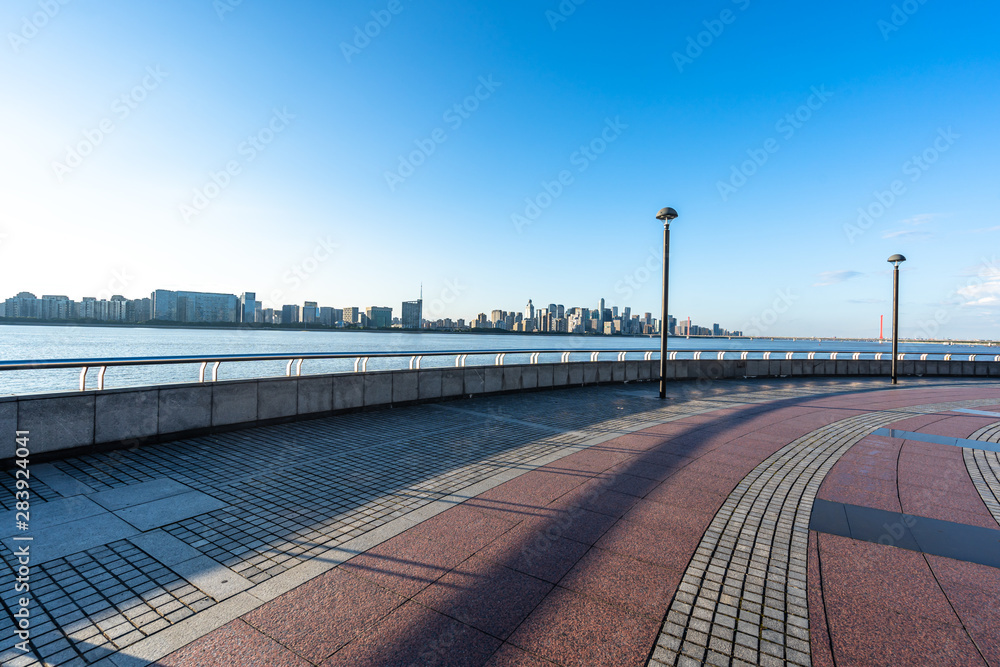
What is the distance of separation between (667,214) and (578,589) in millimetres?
12603

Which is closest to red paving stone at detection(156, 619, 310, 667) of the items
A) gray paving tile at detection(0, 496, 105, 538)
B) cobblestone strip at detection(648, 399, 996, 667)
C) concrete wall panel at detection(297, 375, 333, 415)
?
cobblestone strip at detection(648, 399, 996, 667)

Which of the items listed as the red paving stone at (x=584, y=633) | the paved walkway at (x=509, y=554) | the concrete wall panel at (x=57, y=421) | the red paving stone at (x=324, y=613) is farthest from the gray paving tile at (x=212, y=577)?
the concrete wall panel at (x=57, y=421)

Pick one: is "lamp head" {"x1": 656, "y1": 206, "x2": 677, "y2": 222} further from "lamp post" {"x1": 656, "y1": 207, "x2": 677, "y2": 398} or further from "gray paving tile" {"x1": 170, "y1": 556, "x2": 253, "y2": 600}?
"gray paving tile" {"x1": 170, "y1": 556, "x2": 253, "y2": 600}

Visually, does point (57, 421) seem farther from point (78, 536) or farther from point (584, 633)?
point (584, 633)

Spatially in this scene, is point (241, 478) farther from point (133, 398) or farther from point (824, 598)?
point (824, 598)

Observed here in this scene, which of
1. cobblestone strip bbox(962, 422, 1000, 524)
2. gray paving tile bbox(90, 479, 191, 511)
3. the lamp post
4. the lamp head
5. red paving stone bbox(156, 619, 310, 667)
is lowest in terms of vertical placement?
red paving stone bbox(156, 619, 310, 667)

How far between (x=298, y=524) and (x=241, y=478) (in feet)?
6.39

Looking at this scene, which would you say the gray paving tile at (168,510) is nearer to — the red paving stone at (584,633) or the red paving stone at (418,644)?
the red paving stone at (418,644)

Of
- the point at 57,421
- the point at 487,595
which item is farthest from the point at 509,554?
the point at 57,421

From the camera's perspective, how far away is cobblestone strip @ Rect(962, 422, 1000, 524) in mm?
6155

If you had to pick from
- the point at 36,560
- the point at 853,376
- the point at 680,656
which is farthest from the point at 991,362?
the point at 36,560

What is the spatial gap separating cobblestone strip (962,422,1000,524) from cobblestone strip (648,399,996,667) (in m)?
1.87

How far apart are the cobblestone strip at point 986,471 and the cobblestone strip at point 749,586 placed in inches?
73.4

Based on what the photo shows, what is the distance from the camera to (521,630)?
3.34 meters
